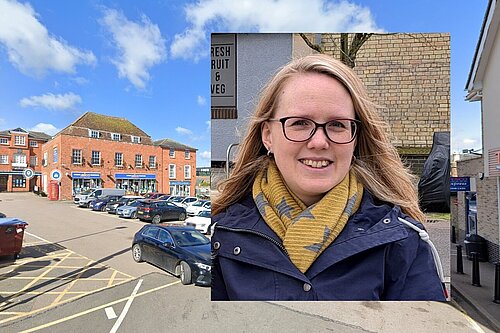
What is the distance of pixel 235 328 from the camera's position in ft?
3.77

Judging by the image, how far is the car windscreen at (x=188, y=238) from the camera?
3.76ft

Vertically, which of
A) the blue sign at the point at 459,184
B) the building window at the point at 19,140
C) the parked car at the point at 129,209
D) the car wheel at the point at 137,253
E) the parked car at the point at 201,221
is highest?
the building window at the point at 19,140

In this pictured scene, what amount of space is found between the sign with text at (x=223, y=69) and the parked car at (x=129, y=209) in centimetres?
56

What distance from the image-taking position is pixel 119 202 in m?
1.14

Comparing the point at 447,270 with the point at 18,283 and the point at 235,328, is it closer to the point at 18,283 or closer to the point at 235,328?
the point at 235,328

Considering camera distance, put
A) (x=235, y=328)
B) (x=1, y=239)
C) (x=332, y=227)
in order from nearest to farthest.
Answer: (x=332, y=227) → (x=1, y=239) → (x=235, y=328)

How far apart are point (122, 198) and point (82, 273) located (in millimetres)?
341

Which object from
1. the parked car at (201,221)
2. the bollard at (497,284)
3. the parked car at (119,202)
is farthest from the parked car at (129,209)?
the bollard at (497,284)

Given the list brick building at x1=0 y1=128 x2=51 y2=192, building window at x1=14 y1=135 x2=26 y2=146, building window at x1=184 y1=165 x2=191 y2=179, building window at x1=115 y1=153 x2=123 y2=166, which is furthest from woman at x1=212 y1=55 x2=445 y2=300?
building window at x1=14 y1=135 x2=26 y2=146

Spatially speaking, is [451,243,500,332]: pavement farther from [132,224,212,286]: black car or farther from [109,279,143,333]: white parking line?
[109,279,143,333]: white parking line

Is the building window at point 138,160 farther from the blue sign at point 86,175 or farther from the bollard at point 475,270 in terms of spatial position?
the bollard at point 475,270

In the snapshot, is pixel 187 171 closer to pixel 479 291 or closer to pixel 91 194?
pixel 91 194

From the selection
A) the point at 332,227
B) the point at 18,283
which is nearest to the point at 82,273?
the point at 18,283

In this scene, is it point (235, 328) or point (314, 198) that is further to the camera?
point (235, 328)
